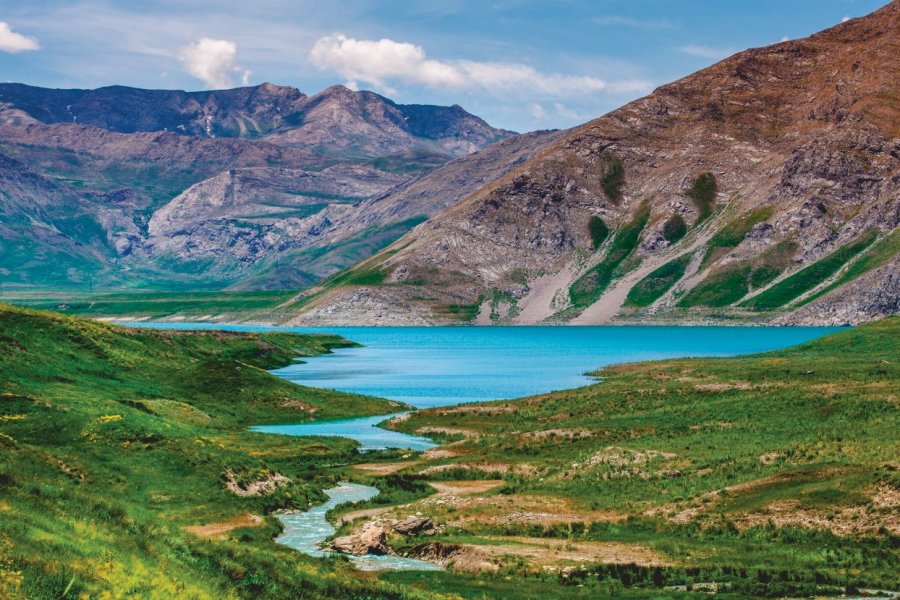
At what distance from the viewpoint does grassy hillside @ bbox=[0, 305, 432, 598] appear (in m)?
30.2

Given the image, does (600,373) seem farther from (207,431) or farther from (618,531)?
(618,531)

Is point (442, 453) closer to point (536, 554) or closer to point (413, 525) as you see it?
point (413, 525)

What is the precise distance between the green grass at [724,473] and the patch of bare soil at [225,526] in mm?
11917

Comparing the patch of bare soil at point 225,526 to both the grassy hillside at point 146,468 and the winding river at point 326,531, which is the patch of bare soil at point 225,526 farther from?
the winding river at point 326,531

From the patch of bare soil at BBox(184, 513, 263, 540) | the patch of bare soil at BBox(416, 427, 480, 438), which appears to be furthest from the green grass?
the patch of bare soil at BBox(184, 513, 263, 540)

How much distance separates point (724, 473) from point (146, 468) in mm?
38876

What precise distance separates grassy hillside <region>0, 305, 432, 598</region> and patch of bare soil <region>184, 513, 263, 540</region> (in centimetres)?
13

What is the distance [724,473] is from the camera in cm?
6525

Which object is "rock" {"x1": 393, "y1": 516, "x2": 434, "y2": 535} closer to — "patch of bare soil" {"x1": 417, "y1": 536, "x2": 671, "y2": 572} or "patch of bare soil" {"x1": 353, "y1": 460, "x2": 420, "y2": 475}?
"patch of bare soil" {"x1": 417, "y1": 536, "x2": 671, "y2": 572}

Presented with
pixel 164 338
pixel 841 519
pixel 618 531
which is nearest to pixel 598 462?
pixel 618 531

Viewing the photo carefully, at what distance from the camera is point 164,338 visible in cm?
15000

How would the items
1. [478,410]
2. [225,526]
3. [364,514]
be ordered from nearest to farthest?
[225,526]
[364,514]
[478,410]

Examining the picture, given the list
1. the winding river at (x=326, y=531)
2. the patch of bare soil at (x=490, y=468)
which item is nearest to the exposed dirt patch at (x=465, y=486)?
the patch of bare soil at (x=490, y=468)

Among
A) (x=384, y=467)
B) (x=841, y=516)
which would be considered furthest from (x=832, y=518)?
(x=384, y=467)
